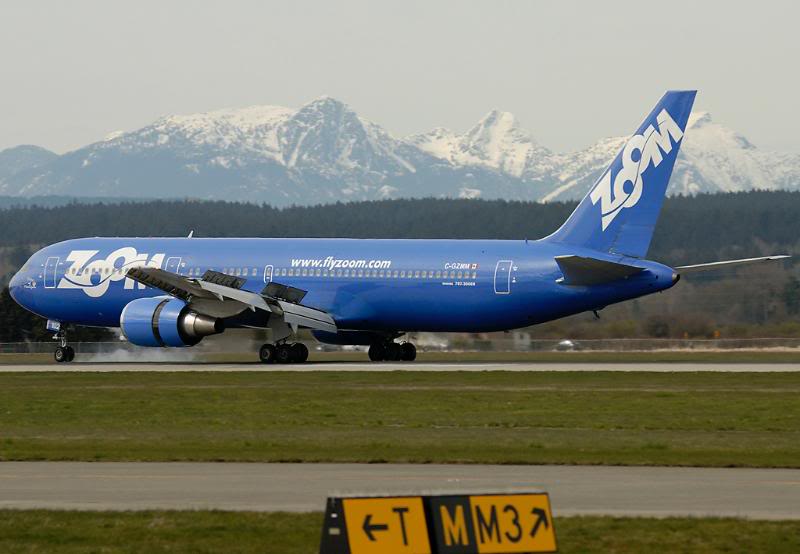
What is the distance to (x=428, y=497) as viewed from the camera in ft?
44.8

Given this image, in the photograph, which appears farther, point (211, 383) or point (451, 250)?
point (451, 250)

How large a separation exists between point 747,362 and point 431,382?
61.1 feet

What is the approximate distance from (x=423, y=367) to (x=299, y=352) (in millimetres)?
6345

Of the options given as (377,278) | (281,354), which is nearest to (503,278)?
(377,278)

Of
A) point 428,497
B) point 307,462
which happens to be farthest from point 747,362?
point 428,497

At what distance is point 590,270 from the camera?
5712cm

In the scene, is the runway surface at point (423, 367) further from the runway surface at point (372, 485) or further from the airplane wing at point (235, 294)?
the runway surface at point (372, 485)

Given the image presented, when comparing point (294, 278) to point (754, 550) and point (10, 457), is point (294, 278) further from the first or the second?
point (754, 550)

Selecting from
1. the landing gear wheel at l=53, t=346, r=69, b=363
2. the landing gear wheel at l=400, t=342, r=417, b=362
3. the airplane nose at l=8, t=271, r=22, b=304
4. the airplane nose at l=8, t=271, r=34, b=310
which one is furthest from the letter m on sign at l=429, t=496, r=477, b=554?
the airplane nose at l=8, t=271, r=22, b=304

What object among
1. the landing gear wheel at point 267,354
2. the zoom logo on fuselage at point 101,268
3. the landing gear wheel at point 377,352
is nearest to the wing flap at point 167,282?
the landing gear wheel at point 267,354

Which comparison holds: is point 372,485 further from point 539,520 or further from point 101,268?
point 101,268

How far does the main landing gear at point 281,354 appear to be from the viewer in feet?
202

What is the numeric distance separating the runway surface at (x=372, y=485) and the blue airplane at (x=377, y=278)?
1244 inches

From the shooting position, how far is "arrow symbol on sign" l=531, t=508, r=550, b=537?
45.1 ft
